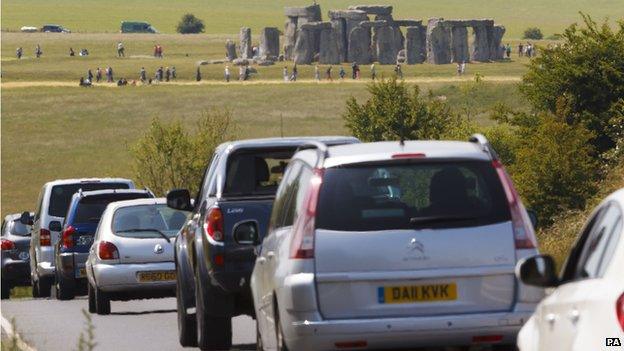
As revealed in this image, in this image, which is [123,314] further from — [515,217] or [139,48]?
[139,48]

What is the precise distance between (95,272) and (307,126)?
83.1 m

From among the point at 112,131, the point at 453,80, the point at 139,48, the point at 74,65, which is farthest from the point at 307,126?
the point at 139,48

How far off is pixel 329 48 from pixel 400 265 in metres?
138

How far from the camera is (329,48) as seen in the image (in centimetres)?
14800

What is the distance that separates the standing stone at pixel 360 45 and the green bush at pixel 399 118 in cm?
6886

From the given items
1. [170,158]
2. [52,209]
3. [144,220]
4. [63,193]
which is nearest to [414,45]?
[170,158]

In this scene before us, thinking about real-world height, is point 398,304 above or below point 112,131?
above

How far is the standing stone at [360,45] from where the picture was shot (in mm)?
149125

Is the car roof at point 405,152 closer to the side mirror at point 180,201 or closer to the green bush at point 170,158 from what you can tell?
the side mirror at point 180,201

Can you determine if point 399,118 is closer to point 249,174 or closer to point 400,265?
point 249,174

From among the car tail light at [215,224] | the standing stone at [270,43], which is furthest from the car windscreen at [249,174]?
the standing stone at [270,43]

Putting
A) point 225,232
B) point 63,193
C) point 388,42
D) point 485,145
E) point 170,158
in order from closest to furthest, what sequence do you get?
point 485,145 → point 225,232 → point 63,193 → point 170,158 → point 388,42

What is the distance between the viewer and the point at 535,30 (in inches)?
7800

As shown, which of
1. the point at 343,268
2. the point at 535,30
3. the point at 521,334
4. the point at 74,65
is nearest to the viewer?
the point at 521,334
